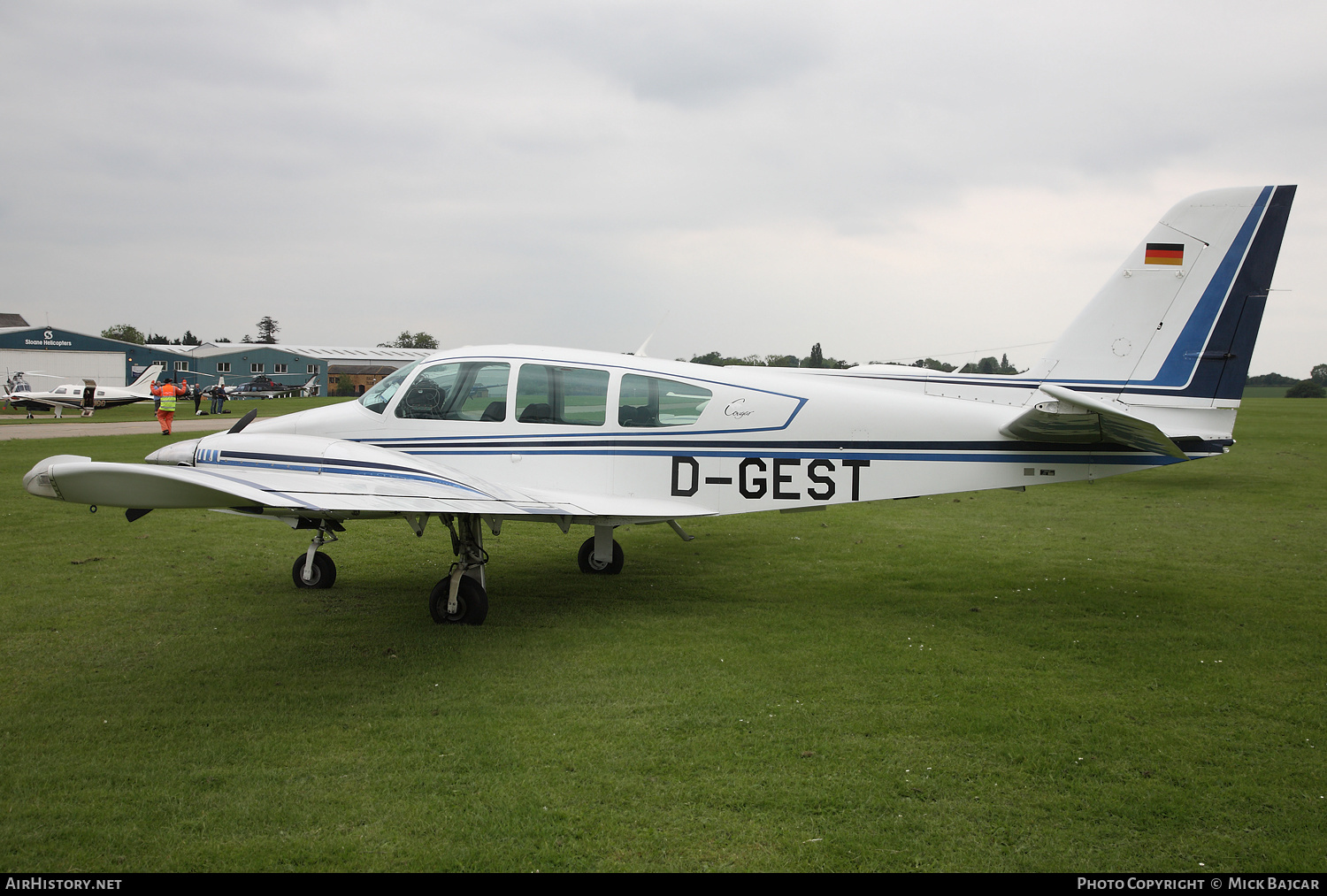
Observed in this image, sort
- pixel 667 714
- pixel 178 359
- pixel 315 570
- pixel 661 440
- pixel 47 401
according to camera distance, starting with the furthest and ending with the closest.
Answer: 1. pixel 178 359
2. pixel 47 401
3. pixel 315 570
4. pixel 661 440
5. pixel 667 714

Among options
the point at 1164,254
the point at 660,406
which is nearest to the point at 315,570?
the point at 660,406

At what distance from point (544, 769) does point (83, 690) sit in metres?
3.38

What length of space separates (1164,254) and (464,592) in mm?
8457

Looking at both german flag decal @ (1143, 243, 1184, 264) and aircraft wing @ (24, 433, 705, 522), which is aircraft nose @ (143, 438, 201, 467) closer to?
aircraft wing @ (24, 433, 705, 522)

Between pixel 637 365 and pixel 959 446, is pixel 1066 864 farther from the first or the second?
pixel 637 365

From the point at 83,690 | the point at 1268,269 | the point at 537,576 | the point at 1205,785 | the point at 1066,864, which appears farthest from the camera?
the point at 537,576

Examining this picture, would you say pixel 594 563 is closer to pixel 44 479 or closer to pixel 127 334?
pixel 44 479

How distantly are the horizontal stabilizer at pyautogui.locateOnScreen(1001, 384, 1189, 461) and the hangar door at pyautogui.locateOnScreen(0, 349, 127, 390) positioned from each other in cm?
6317

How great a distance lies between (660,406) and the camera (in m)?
7.46

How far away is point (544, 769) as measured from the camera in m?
4.31

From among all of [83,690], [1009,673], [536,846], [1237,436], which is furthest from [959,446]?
[1237,436]

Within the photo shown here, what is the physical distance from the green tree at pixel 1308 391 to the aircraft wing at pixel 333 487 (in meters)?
105

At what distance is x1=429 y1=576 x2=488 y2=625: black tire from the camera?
22.7ft

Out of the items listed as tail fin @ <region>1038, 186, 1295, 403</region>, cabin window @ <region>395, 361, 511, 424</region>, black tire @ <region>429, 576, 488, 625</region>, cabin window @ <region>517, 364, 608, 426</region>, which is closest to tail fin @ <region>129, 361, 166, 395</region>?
cabin window @ <region>395, 361, 511, 424</region>
